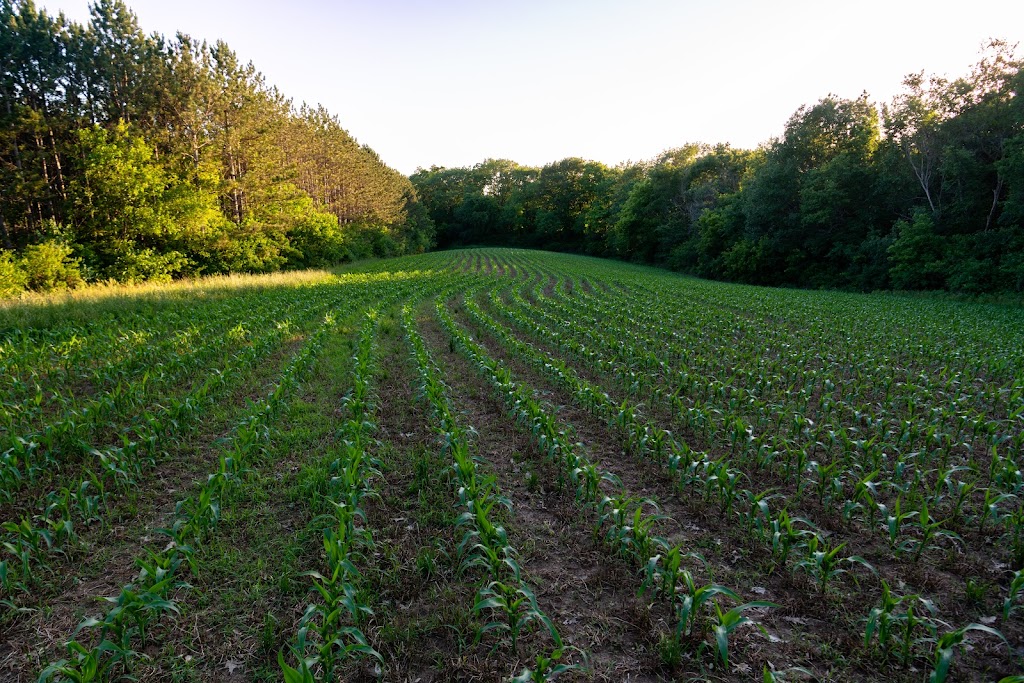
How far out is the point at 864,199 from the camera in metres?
31.1

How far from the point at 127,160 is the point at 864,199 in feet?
143

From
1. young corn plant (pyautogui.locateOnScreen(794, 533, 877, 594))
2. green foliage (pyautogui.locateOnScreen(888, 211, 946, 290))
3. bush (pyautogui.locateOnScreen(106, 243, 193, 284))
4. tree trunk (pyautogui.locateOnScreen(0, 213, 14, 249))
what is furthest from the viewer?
green foliage (pyautogui.locateOnScreen(888, 211, 946, 290))

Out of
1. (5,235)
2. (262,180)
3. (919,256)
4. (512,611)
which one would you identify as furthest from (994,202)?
(5,235)

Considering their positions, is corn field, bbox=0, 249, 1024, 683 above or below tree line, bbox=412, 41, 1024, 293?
below

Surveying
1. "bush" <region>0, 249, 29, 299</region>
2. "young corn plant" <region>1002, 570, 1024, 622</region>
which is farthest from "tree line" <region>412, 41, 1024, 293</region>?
"bush" <region>0, 249, 29, 299</region>

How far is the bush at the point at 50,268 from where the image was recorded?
1781cm

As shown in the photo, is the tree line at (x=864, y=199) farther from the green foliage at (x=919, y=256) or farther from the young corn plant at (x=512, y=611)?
the young corn plant at (x=512, y=611)

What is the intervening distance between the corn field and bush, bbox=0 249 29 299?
9.27m

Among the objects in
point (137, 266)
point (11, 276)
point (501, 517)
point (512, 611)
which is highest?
point (137, 266)

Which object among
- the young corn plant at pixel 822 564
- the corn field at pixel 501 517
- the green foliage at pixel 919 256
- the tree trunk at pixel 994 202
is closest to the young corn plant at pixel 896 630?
the corn field at pixel 501 517

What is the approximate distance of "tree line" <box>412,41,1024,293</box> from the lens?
931 inches

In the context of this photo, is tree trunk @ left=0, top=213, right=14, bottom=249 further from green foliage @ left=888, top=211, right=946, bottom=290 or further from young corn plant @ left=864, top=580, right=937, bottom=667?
green foliage @ left=888, top=211, right=946, bottom=290

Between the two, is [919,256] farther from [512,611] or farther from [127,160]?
[127,160]

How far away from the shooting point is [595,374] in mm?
9625
